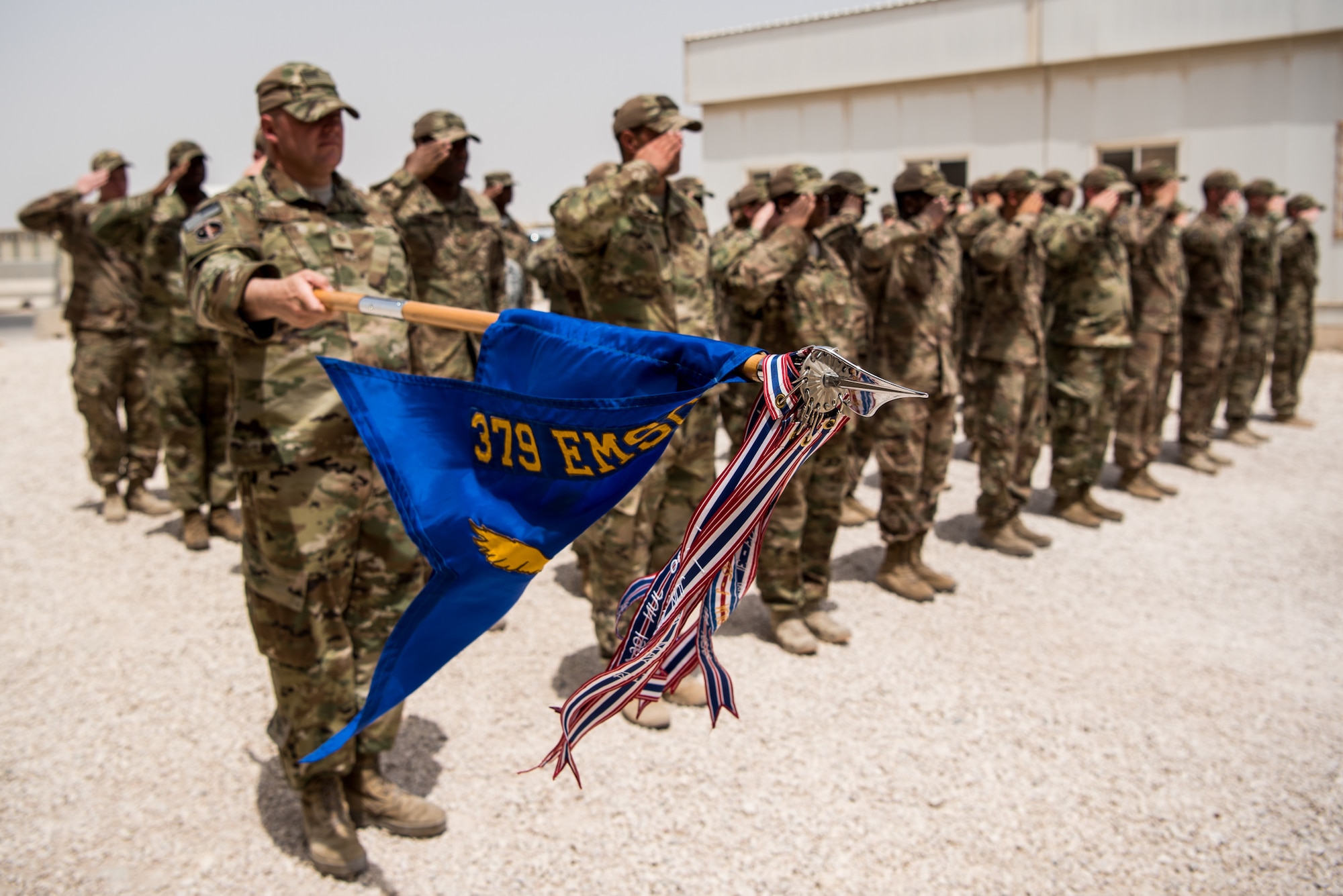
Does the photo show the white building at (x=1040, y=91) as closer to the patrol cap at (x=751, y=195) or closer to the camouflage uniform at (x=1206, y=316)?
the camouflage uniform at (x=1206, y=316)

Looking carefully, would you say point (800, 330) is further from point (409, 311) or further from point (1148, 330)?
point (1148, 330)

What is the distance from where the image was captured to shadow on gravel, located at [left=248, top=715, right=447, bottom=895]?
2.97m

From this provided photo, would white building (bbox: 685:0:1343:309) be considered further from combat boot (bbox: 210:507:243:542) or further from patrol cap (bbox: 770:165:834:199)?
combat boot (bbox: 210:507:243:542)

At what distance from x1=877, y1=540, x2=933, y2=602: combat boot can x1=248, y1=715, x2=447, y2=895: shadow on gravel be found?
2827 mm

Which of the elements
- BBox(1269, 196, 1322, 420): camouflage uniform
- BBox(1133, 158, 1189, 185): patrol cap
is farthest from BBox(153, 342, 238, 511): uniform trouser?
BBox(1269, 196, 1322, 420): camouflage uniform

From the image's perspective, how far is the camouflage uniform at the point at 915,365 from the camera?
521 cm

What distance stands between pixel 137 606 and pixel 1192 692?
5428mm

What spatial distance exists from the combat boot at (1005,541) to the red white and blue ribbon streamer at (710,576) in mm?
4380

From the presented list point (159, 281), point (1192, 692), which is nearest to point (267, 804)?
point (1192, 692)

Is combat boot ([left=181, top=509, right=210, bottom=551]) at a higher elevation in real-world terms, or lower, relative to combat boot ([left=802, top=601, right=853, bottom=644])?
higher

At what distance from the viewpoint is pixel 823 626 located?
471 centimetres

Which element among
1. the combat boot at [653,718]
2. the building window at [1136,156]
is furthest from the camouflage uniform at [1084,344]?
the building window at [1136,156]

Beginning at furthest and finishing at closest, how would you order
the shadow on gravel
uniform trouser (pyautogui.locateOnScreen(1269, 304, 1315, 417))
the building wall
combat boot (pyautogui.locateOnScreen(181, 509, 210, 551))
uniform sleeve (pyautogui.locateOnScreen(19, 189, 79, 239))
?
the building wall < uniform trouser (pyautogui.locateOnScreen(1269, 304, 1315, 417)) < uniform sleeve (pyautogui.locateOnScreen(19, 189, 79, 239)) < combat boot (pyautogui.locateOnScreen(181, 509, 210, 551)) < the shadow on gravel

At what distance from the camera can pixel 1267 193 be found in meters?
9.17
